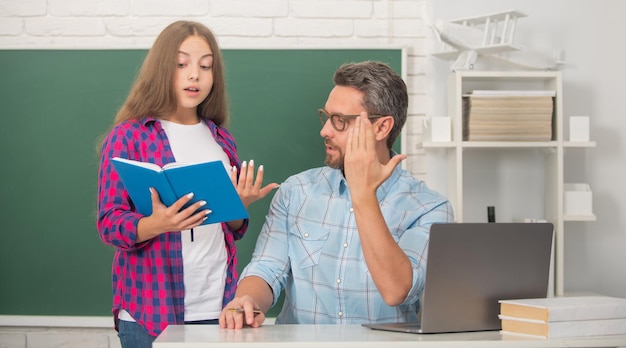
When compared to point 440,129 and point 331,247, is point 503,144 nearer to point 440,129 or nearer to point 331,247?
point 440,129

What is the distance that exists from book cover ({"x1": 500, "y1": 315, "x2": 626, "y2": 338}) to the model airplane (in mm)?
1489

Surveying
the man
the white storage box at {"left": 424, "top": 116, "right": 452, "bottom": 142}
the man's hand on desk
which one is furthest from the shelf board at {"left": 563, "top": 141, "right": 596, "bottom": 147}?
the man's hand on desk

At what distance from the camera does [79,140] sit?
3.01 meters

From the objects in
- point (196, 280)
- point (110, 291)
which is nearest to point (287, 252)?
point (196, 280)

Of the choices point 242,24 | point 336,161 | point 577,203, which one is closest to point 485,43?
point 577,203

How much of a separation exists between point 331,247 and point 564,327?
2.16 feet

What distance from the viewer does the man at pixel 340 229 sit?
191 centimetres

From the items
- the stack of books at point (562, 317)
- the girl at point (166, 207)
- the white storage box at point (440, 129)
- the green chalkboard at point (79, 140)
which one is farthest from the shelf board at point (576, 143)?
the stack of books at point (562, 317)

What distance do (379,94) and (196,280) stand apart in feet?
2.15

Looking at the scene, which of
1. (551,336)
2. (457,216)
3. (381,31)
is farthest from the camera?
(381,31)

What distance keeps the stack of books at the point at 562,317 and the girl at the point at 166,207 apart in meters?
0.74

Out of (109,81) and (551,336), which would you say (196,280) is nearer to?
(551,336)

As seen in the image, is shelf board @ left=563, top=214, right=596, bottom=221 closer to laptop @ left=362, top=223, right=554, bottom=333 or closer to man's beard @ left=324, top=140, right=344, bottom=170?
man's beard @ left=324, top=140, right=344, bottom=170

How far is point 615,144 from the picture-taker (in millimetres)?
3025
